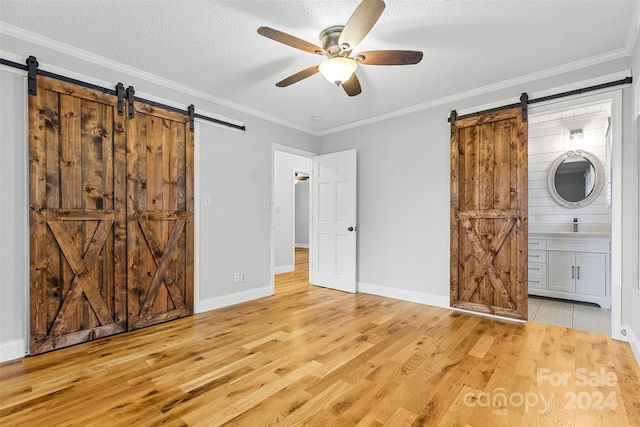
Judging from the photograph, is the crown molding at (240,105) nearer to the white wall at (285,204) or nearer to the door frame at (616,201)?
the door frame at (616,201)

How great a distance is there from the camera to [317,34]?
246cm

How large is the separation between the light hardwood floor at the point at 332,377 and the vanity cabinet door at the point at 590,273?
135 centimetres

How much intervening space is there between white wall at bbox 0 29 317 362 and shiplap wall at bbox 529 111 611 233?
3.49 m

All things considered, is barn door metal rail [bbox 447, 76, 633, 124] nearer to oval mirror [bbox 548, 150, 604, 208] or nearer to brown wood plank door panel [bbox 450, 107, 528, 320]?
brown wood plank door panel [bbox 450, 107, 528, 320]

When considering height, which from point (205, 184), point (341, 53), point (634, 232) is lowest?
point (634, 232)

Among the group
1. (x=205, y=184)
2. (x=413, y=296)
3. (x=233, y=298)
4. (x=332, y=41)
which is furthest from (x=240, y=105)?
(x=413, y=296)

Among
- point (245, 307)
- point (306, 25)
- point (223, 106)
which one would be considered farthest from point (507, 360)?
point (223, 106)

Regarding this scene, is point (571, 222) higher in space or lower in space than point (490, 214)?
lower

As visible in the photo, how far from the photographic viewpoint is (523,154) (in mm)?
3248

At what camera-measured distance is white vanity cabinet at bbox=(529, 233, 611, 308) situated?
12.7 ft

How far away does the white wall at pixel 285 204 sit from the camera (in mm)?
6547

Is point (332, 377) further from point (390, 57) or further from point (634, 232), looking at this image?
point (634, 232)

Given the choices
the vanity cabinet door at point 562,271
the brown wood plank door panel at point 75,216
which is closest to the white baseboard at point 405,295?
the vanity cabinet door at point 562,271

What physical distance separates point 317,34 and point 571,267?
4.27m
